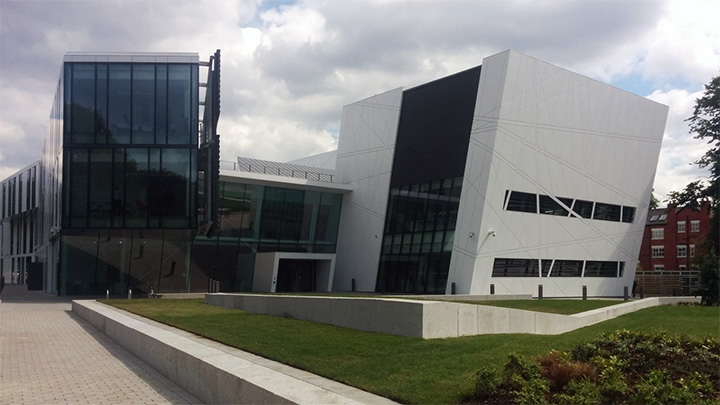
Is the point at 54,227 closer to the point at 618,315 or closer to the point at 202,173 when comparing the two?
the point at 202,173

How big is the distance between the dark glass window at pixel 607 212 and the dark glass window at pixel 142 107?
27763mm

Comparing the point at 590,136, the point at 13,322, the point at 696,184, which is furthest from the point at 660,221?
the point at 13,322

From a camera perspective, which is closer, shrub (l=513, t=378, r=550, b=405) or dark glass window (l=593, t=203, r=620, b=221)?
shrub (l=513, t=378, r=550, b=405)

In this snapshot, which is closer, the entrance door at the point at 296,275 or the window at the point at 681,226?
the entrance door at the point at 296,275

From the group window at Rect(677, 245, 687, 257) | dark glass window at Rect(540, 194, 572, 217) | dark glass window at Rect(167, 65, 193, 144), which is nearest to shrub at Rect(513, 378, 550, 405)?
dark glass window at Rect(167, 65, 193, 144)

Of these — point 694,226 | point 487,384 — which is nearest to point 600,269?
point 487,384

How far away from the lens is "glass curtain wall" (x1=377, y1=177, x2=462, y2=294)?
121 ft

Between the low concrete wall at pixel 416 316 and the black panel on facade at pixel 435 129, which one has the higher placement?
the black panel on facade at pixel 435 129

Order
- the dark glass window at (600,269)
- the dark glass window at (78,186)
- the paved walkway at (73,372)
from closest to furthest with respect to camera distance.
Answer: the paved walkway at (73,372) < the dark glass window at (78,186) < the dark glass window at (600,269)

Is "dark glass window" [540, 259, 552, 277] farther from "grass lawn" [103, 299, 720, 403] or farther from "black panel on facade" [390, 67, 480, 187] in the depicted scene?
"grass lawn" [103, 299, 720, 403]

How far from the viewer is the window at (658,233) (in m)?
76.8

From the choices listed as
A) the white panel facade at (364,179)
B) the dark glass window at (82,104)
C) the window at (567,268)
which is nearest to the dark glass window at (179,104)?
the dark glass window at (82,104)

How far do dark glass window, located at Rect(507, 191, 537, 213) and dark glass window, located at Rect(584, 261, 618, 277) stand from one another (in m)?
6.85

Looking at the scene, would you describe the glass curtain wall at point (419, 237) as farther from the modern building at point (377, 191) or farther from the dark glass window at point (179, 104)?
the dark glass window at point (179, 104)
